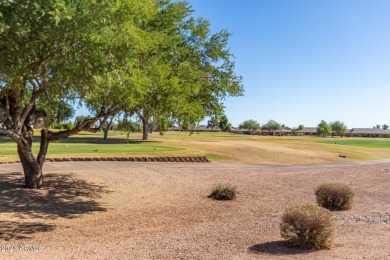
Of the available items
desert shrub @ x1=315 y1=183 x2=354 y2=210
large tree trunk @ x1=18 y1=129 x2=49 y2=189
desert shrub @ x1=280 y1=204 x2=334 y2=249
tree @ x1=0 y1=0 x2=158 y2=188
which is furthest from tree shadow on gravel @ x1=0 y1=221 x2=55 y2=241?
desert shrub @ x1=315 y1=183 x2=354 y2=210

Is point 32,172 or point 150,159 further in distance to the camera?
point 150,159

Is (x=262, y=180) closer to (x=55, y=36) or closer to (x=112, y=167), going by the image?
(x=112, y=167)

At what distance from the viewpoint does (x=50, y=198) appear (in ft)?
57.6

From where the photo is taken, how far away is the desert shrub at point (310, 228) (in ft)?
32.3

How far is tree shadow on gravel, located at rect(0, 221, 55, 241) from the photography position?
472 inches

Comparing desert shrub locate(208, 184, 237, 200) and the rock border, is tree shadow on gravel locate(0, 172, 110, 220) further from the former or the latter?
the rock border

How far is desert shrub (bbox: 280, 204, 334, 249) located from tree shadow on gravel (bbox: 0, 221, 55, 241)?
7892 millimetres

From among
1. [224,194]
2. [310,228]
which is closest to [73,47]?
[310,228]

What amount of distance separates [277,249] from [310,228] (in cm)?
99

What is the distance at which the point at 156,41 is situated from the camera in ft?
52.2

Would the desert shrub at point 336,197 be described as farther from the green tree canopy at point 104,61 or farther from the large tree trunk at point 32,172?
the large tree trunk at point 32,172

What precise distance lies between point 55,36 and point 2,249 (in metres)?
6.61

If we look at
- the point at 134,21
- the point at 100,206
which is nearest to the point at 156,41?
the point at 134,21

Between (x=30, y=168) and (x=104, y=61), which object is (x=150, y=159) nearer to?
(x=30, y=168)
